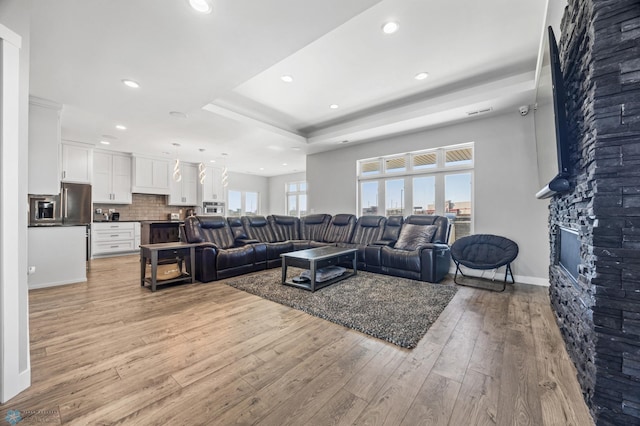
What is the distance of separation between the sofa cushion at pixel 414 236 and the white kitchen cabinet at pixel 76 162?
7078 millimetres

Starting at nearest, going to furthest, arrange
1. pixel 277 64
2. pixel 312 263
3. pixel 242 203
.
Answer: pixel 277 64 < pixel 312 263 < pixel 242 203

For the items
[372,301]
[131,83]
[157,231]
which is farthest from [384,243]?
[157,231]

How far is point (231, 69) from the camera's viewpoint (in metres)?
2.66

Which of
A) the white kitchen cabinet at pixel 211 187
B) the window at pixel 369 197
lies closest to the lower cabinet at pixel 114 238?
the white kitchen cabinet at pixel 211 187

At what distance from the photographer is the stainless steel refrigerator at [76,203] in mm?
5297

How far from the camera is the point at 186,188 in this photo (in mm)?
7887

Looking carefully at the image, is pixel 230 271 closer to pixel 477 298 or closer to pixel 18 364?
pixel 18 364

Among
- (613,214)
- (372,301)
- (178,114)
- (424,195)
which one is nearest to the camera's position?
(613,214)

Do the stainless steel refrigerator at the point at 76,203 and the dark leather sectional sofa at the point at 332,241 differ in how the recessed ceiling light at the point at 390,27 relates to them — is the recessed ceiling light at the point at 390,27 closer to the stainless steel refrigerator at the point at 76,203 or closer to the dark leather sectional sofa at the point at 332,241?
the dark leather sectional sofa at the point at 332,241

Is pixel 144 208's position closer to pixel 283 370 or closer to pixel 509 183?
pixel 283 370

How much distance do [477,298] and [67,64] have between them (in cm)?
534

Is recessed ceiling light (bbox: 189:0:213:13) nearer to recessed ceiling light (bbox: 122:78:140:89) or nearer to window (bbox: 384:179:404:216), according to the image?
recessed ceiling light (bbox: 122:78:140:89)

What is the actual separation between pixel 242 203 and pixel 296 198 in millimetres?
2201

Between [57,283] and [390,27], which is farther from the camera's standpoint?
[57,283]
